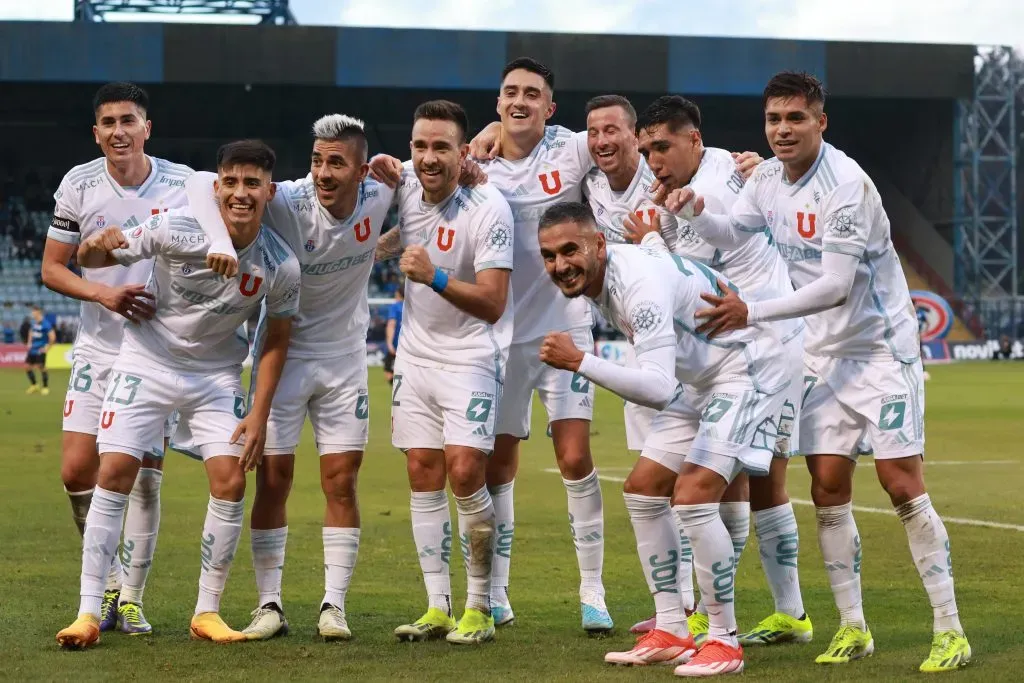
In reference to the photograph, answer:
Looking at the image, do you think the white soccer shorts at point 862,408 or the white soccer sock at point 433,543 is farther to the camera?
the white soccer sock at point 433,543

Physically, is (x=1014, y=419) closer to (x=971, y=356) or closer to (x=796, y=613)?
(x=796, y=613)

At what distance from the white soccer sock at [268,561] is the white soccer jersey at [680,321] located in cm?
199

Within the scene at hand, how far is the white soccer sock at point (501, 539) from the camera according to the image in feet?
25.3

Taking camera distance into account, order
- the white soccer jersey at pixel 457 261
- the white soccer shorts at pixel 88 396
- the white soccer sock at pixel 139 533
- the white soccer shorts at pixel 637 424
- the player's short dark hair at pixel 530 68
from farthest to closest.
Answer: the player's short dark hair at pixel 530 68
the white soccer shorts at pixel 88 396
the white soccer shorts at pixel 637 424
the white soccer sock at pixel 139 533
the white soccer jersey at pixel 457 261

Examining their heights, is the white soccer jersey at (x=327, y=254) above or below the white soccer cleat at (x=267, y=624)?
above

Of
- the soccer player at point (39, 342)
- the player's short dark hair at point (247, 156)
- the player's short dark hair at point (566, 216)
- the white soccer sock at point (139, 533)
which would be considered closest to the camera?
the player's short dark hair at point (566, 216)

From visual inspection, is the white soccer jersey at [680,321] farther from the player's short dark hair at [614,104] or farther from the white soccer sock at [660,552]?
the player's short dark hair at [614,104]

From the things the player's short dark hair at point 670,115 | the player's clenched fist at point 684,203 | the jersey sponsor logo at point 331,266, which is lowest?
the jersey sponsor logo at point 331,266

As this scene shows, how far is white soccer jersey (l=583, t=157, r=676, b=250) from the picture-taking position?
782cm

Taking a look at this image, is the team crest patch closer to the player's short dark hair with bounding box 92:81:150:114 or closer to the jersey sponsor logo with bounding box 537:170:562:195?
the jersey sponsor logo with bounding box 537:170:562:195

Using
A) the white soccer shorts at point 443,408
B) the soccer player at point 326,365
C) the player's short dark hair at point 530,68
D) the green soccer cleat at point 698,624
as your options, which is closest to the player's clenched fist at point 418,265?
the soccer player at point 326,365

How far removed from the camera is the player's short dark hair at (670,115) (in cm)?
697

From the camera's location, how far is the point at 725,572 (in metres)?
6.32

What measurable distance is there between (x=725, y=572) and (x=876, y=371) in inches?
44.3
